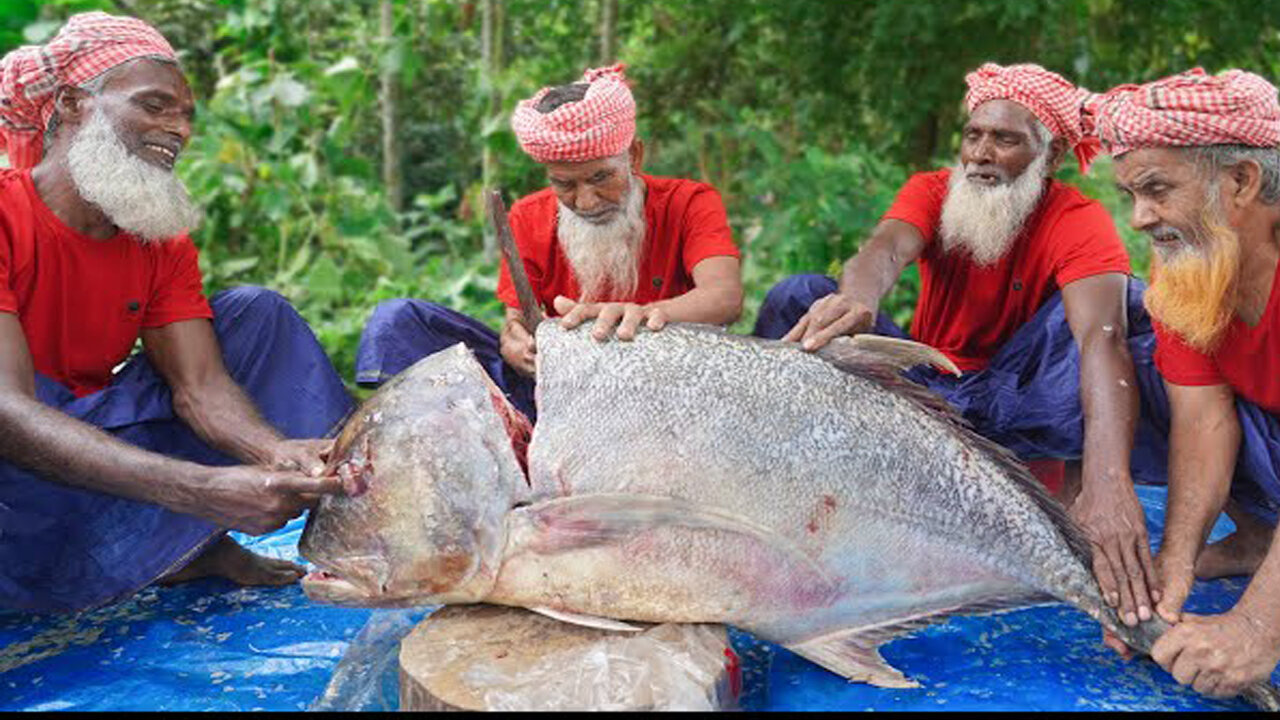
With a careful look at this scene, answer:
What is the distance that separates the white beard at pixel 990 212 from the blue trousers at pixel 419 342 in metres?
1.55

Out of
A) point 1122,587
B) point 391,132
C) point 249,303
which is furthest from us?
point 391,132

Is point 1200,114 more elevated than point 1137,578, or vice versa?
point 1200,114

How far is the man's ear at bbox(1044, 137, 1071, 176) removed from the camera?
386cm

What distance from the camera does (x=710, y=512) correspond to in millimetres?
2441

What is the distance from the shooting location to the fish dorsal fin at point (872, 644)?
2.47 meters

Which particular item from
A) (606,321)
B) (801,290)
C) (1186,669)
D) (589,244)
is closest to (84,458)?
(606,321)

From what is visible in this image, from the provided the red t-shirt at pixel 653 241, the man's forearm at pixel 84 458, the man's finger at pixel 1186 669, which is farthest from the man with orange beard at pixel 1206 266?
the man's forearm at pixel 84 458

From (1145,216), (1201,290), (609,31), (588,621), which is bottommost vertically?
(588,621)

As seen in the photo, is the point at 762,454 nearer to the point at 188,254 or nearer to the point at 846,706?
the point at 846,706

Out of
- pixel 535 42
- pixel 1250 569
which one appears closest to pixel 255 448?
pixel 1250 569

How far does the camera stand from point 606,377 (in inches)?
101

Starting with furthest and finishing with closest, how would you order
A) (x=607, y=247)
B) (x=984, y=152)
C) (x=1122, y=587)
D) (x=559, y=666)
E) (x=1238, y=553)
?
1. (x=984, y=152)
2. (x=607, y=247)
3. (x=1238, y=553)
4. (x=1122, y=587)
5. (x=559, y=666)

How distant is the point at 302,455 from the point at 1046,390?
2236 mm

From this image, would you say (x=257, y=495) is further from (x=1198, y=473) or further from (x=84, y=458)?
(x=1198, y=473)
